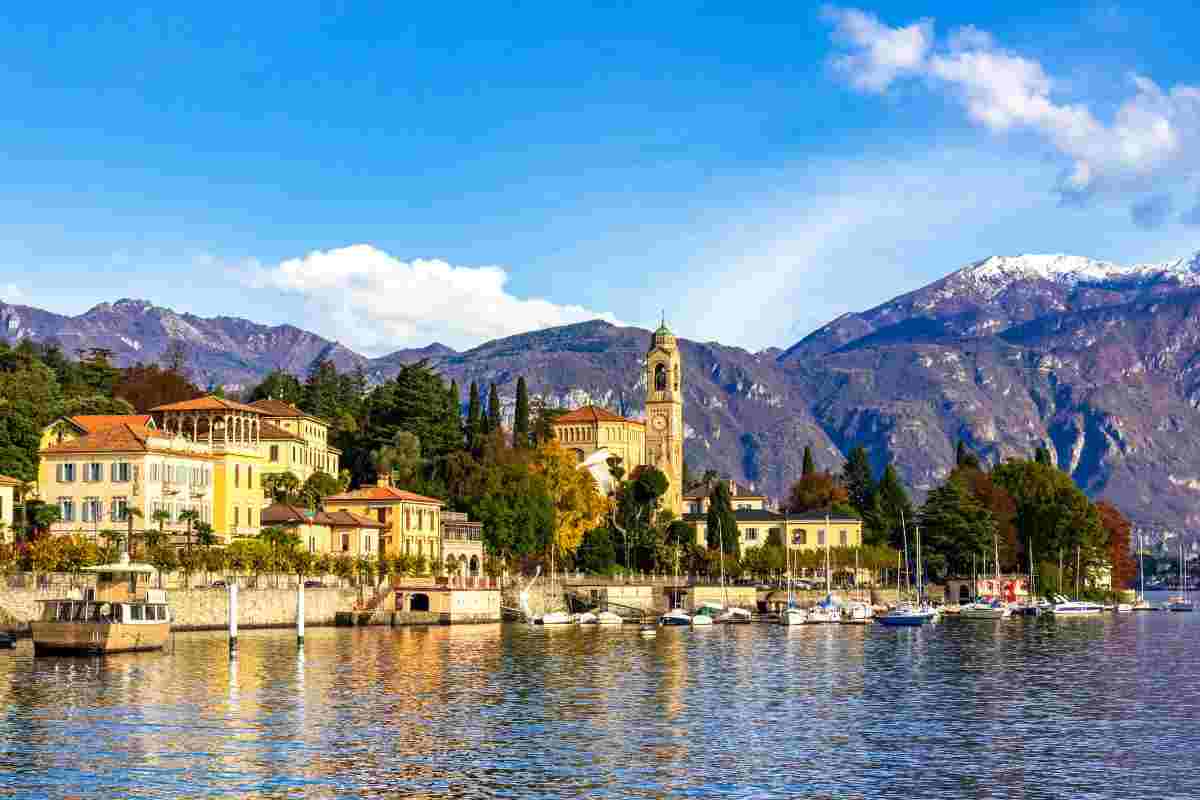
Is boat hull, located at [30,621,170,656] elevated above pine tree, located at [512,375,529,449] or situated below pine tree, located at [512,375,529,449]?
below

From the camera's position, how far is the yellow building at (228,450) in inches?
4948

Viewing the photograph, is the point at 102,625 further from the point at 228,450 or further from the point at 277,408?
the point at 277,408

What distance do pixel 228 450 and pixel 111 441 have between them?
11.3 m

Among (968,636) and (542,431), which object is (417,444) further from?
(968,636)

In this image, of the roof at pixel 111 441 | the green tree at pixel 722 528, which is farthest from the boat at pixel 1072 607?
the roof at pixel 111 441

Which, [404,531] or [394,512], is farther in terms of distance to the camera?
[394,512]

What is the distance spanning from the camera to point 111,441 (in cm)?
11738

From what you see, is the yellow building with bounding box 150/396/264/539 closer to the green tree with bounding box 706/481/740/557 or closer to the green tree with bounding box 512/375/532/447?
the green tree with bounding box 512/375/532/447

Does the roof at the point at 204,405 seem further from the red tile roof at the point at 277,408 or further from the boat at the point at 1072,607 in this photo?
the boat at the point at 1072,607

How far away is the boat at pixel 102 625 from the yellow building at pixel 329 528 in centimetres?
→ 3788

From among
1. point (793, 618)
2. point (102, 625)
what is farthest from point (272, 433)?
point (102, 625)

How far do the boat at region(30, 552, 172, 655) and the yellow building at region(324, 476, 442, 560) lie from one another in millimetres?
48382

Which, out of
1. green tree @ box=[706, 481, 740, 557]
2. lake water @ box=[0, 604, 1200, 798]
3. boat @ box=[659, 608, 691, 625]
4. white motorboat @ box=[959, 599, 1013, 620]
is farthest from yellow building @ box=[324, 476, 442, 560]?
white motorboat @ box=[959, 599, 1013, 620]

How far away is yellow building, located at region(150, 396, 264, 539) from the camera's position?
412 ft
